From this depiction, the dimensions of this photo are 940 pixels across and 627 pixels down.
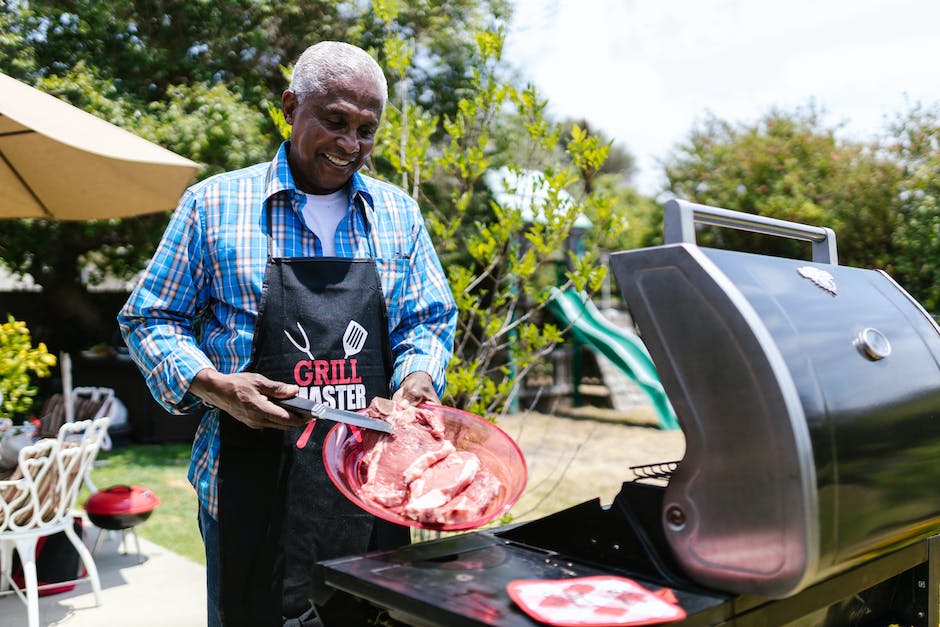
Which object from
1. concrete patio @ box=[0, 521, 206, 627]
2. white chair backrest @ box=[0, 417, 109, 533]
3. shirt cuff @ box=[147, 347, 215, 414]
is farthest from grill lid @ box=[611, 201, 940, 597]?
concrete patio @ box=[0, 521, 206, 627]

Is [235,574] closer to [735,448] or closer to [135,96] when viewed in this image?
[735,448]

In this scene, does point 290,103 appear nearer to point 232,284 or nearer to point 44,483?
point 232,284

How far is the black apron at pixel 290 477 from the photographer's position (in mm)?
1718

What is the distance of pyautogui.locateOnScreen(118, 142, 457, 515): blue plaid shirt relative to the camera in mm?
1721

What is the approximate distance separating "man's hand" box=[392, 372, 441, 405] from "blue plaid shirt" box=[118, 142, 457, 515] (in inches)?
1.8

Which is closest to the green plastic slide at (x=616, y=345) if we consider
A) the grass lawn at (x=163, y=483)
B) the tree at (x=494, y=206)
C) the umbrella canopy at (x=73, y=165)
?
the grass lawn at (x=163, y=483)

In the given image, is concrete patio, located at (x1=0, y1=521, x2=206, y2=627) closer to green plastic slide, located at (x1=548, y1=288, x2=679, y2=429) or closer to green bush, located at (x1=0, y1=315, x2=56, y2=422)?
green bush, located at (x1=0, y1=315, x2=56, y2=422)

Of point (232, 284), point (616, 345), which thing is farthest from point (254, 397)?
point (616, 345)

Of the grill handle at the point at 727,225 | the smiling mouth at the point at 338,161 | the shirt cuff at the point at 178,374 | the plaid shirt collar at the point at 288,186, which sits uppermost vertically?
the smiling mouth at the point at 338,161

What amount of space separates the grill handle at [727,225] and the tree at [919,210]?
9303 millimetres

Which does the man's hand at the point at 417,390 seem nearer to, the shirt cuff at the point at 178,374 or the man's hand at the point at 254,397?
the man's hand at the point at 254,397

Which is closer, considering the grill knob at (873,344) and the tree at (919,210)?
the grill knob at (873,344)

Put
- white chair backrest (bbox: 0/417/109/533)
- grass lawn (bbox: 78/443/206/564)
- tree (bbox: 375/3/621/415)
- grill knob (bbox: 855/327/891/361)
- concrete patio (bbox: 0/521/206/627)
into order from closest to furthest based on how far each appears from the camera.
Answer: grill knob (bbox: 855/327/891/361) < tree (bbox: 375/3/621/415) < white chair backrest (bbox: 0/417/109/533) < concrete patio (bbox: 0/521/206/627) < grass lawn (bbox: 78/443/206/564)

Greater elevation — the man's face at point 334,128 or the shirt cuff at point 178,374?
the man's face at point 334,128
